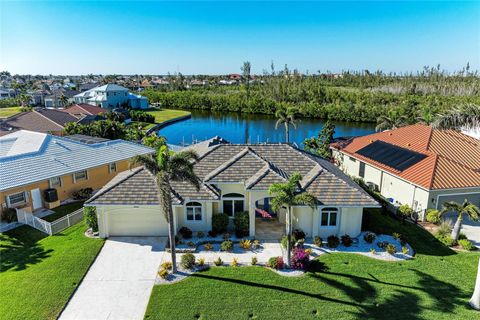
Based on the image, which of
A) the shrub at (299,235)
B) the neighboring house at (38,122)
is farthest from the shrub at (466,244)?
the neighboring house at (38,122)

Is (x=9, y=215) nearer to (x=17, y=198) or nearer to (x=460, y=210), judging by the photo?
(x=17, y=198)

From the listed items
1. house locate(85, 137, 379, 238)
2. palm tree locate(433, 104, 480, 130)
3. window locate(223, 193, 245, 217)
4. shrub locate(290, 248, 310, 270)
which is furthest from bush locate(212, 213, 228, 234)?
palm tree locate(433, 104, 480, 130)

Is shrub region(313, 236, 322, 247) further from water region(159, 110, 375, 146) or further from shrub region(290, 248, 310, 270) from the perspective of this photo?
water region(159, 110, 375, 146)

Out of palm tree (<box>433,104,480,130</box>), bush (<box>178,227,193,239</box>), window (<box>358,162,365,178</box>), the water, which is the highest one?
palm tree (<box>433,104,480,130</box>)

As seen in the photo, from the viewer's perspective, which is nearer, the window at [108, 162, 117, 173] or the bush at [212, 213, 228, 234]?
the bush at [212, 213, 228, 234]

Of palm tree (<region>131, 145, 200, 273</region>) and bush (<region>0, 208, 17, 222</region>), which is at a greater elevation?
palm tree (<region>131, 145, 200, 273</region>)
